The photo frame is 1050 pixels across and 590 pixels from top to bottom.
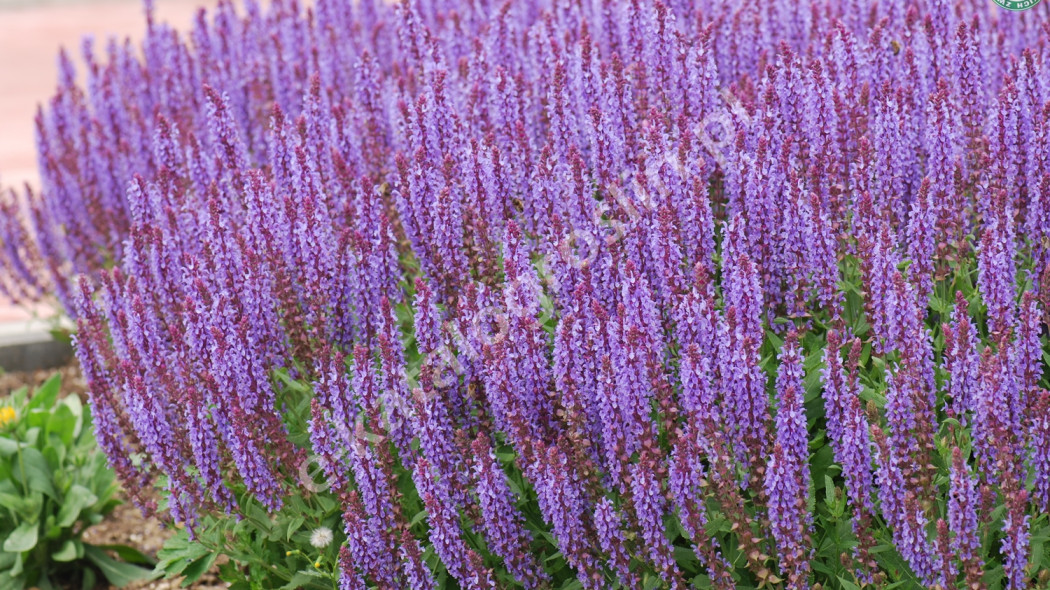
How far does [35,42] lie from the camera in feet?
63.3

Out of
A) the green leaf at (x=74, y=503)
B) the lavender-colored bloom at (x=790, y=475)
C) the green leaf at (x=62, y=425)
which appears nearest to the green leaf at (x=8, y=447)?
the green leaf at (x=62, y=425)

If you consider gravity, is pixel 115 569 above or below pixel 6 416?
below

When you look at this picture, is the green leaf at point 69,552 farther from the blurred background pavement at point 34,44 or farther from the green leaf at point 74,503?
the blurred background pavement at point 34,44

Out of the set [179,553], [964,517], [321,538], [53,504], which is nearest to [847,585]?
[964,517]

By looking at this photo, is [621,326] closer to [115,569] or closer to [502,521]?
[502,521]

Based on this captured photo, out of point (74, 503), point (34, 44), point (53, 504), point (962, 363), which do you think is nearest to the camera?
point (962, 363)

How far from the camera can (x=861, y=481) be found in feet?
11.6

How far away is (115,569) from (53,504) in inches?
18.8

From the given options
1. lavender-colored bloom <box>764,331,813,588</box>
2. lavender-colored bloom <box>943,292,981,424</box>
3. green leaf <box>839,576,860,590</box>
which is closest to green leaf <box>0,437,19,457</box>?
lavender-colored bloom <box>764,331,813,588</box>

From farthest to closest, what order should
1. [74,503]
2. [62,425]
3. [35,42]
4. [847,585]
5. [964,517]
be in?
[35,42] → [62,425] → [74,503] → [847,585] → [964,517]

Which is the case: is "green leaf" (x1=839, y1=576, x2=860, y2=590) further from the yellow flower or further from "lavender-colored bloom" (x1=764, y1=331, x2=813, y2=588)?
the yellow flower

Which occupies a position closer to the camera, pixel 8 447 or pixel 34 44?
pixel 8 447

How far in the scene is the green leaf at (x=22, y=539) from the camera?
19.4 feet

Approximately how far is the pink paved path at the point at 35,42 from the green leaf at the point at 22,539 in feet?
26.0
